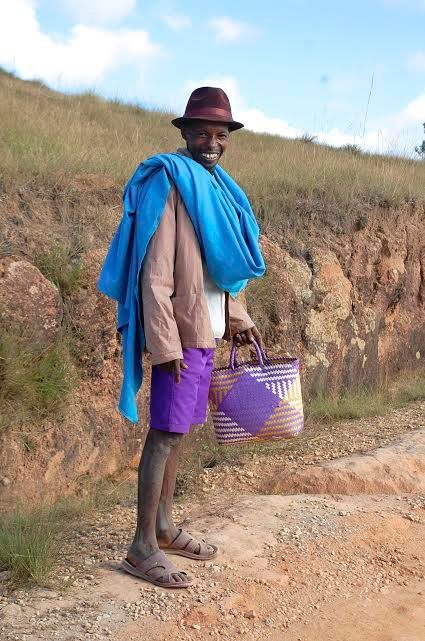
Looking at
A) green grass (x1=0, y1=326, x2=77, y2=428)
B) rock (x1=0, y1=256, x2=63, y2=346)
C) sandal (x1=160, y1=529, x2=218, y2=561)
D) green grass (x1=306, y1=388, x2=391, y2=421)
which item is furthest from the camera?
green grass (x1=306, y1=388, x2=391, y2=421)

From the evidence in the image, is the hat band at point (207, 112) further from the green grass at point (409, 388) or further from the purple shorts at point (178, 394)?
the green grass at point (409, 388)

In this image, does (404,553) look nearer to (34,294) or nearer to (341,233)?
(34,294)

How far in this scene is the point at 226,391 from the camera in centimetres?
359

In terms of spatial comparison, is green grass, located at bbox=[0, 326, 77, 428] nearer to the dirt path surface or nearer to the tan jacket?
the dirt path surface

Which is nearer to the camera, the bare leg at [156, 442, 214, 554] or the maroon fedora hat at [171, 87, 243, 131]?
the maroon fedora hat at [171, 87, 243, 131]

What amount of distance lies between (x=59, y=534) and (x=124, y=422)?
1456 millimetres

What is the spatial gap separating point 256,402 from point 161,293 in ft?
2.67

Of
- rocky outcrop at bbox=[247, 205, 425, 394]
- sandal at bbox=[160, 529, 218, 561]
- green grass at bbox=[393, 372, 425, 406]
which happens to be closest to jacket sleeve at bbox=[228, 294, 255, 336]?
sandal at bbox=[160, 529, 218, 561]

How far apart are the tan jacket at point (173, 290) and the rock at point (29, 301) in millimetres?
1636

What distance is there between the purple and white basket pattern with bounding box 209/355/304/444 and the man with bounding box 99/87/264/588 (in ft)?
0.94

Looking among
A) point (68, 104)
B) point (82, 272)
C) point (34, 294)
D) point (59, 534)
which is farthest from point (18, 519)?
point (68, 104)

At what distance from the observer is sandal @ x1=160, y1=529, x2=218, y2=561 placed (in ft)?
11.2

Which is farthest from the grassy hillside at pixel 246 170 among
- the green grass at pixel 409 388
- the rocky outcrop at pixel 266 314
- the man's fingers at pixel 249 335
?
the man's fingers at pixel 249 335

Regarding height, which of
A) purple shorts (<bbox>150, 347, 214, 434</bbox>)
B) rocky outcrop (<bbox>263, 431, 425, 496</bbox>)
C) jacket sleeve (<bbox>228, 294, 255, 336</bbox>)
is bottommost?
rocky outcrop (<bbox>263, 431, 425, 496</bbox>)
